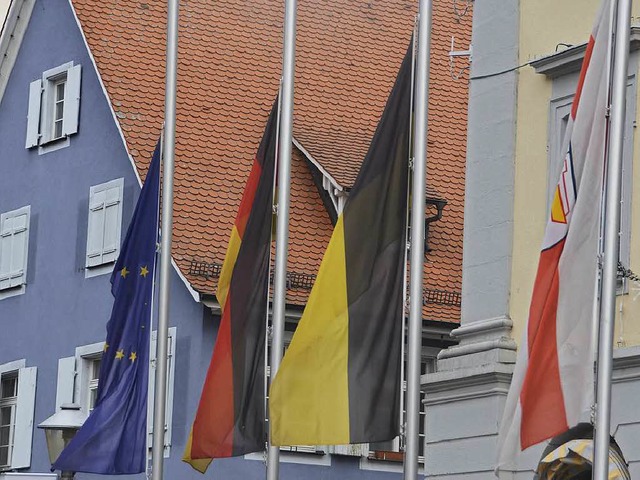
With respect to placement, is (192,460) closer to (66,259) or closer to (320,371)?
(320,371)

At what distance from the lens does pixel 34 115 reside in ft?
96.2

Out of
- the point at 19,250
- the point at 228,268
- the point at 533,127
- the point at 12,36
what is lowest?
the point at 228,268

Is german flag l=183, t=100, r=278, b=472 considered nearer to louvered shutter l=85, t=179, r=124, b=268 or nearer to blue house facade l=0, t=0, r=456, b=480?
blue house facade l=0, t=0, r=456, b=480

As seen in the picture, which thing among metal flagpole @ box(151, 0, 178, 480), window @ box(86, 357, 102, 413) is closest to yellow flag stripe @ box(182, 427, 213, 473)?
metal flagpole @ box(151, 0, 178, 480)

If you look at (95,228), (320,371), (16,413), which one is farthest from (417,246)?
(16,413)

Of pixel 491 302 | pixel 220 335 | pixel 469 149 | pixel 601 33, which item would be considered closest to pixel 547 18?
pixel 469 149

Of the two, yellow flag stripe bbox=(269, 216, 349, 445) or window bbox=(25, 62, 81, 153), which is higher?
window bbox=(25, 62, 81, 153)

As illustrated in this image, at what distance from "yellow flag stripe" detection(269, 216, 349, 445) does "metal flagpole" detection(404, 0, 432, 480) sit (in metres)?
0.44

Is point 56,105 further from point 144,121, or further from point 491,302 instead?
point 491,302

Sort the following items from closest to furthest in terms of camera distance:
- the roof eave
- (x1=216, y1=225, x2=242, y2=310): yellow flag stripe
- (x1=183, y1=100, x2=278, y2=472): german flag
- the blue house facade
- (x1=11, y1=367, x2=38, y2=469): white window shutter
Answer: (x1=183, y1=100, x2=278, y2=472): german flag, (x1=216, y1=225, x2=242, y2=310): yellow flag stripe, the blue house facade, (x1=11, y1=367, x2=38, y2=469): white window shutter, the roof eave

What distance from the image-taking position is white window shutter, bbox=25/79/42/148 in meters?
29.2

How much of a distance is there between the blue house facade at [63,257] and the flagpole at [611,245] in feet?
46.3

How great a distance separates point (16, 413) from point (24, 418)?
0.88ft

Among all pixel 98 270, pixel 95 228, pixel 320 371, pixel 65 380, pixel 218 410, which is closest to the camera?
pixel 320 371
